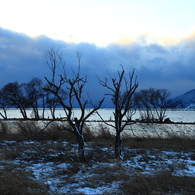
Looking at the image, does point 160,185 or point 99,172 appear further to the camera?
point 99,172

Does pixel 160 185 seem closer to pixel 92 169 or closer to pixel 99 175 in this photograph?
pixel 99 175

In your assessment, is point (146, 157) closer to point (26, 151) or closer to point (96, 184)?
point (96, 184)

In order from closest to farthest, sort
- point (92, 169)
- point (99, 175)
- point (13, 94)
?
1. point (99, 175)
2. point (92, 169)
3. point (13, 94)

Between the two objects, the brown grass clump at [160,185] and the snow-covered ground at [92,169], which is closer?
the brown grass clump at [160,185]

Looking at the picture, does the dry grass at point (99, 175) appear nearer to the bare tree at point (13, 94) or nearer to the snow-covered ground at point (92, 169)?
the snow-covered ground at point (92, 169)

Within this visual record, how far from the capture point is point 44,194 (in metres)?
3.36

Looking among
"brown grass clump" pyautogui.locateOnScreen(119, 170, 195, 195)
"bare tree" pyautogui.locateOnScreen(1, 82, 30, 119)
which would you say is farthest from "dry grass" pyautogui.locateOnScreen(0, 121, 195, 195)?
"bare tree" pyautogui.locateOnScreen(1, 82, 30, 119)

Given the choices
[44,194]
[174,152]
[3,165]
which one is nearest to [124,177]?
[44,194]

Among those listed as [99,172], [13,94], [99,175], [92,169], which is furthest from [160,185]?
[13,94]

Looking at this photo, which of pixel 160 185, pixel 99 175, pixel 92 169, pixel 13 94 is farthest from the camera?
pixel 13 94

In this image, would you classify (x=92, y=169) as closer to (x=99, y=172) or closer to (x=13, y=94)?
(x=99, y=172)

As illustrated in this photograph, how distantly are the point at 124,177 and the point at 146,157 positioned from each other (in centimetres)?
251

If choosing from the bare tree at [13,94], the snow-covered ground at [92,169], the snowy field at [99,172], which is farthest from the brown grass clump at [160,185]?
the bare tree at [13,94]

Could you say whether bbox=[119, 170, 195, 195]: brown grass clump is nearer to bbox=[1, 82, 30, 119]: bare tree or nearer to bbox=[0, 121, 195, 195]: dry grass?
bbox=[0, 121, 195, 195]: dry grass
